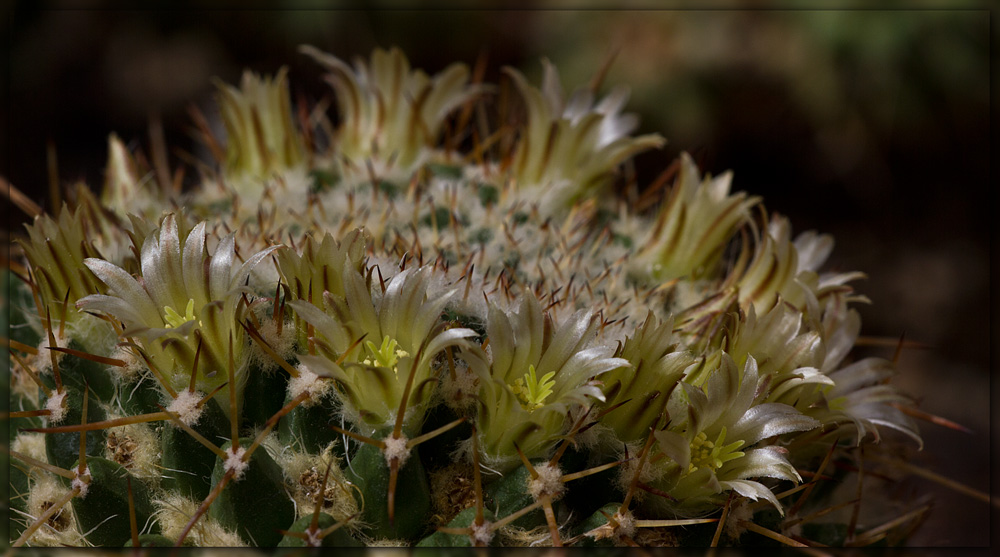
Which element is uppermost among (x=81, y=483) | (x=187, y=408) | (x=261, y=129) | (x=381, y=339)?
(x=261, y=129)

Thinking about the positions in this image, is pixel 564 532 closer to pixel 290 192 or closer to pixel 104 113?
pixel 290 192

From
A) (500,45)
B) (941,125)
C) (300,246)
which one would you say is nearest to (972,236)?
(941,125)

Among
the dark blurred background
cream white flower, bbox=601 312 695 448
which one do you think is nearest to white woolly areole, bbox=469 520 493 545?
cream white flower, bbox=601 312 695 448

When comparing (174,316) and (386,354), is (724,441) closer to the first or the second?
(386,354)

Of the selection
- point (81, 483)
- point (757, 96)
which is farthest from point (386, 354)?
point (757, 96)

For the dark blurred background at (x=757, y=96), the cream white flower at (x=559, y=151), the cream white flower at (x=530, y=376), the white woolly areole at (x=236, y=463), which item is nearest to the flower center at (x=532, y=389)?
the cream white flower at (x=530, y=376)

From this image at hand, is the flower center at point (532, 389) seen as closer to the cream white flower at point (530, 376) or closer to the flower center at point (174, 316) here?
the cream white flower at point (530, 376)
